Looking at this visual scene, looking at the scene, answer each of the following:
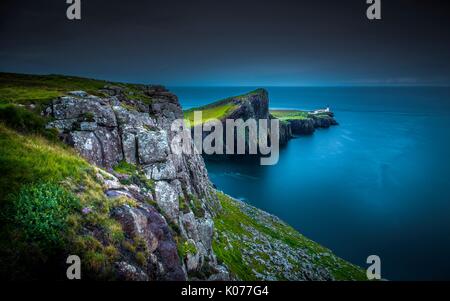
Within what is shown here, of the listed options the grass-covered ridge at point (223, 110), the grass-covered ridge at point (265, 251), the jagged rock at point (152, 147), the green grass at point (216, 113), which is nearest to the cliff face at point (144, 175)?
the jagged rock at point (152, 147)

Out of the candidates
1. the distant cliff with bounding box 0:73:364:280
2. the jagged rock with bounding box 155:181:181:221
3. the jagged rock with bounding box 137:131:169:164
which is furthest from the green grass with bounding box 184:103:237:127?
the jagged rock with bounding box 155:181:181:221

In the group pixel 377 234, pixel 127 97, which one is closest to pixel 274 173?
pixel 377 234

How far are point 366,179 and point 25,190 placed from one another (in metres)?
134

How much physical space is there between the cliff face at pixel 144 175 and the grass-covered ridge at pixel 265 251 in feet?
30.7

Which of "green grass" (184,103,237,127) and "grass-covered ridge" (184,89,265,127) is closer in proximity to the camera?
"green grass" (184,103,237,127)

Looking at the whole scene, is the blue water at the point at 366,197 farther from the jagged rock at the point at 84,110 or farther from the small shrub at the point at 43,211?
the small shrub at the point at 43,211

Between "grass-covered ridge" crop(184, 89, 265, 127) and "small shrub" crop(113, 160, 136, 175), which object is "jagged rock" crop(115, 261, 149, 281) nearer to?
"small shrub" crop(113, 160, 136, 175)

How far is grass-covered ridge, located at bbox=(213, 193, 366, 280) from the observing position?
37.2 m

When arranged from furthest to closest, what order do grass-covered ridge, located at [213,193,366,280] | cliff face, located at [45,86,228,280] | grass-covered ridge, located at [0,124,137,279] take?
grass-covered ridge, located at [213,193,366,280], cliff face, located at [45,86,228,280], grass-covered ridge, located at [0,124,137,279]

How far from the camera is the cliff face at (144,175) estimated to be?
48.8ft

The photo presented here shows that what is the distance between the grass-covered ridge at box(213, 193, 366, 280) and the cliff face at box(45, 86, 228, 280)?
9.35m

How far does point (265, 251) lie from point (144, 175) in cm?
3234

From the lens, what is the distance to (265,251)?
46.0 metres
